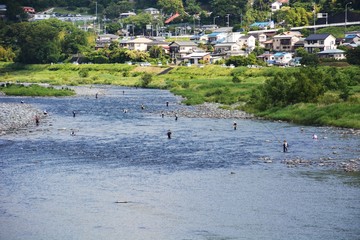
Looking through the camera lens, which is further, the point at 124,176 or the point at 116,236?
the point at 124,176

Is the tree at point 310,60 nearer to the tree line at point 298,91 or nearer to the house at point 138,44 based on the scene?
the tree line at point 298,91

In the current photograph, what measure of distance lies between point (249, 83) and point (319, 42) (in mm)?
22853

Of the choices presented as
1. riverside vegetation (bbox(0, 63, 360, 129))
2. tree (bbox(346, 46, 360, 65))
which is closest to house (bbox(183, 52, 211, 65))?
riverside vegetation (bbox(0, 63, 360, 129))

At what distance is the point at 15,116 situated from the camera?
Result: 44.5 meters

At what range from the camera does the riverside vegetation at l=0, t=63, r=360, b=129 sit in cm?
4141

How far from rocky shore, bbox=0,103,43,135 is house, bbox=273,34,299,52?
4220 centimetres

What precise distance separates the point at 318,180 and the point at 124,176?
7.08m

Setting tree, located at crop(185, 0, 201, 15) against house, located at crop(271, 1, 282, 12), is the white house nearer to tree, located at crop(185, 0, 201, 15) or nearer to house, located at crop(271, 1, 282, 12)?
tree, located at crop(185, 0, 201, 15)

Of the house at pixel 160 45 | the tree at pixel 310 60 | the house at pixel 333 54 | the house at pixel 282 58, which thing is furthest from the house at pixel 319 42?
the house at pixel 160 45

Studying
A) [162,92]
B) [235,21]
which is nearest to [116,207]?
[162,92]

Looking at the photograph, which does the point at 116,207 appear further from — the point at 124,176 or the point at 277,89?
the point at 277,89

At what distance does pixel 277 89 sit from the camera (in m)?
45.0

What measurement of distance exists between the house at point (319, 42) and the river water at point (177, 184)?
41767mm

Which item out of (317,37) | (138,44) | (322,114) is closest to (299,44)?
(317,37)
